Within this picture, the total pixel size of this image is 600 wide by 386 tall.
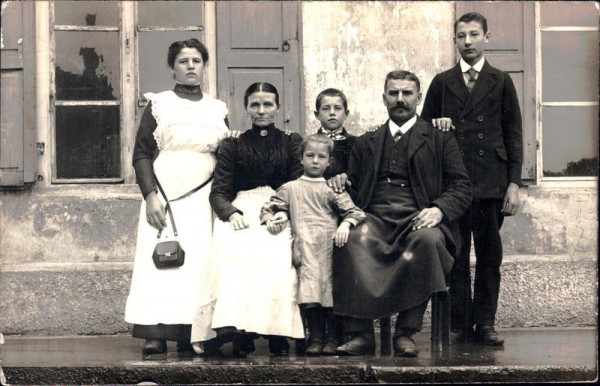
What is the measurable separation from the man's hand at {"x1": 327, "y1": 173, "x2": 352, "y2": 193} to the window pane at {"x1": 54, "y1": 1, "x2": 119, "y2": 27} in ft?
9.38

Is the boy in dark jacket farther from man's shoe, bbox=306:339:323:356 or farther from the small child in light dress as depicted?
man's shoe, bbox=306:339:323:356

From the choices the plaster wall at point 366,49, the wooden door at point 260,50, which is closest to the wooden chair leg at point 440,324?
the plaster wall at point 366,49

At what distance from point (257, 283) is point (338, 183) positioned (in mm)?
744

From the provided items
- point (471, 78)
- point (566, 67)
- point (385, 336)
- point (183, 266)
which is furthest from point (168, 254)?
point (566, 67)

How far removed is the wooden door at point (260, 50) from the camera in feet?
28.3

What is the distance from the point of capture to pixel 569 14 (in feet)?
29.2

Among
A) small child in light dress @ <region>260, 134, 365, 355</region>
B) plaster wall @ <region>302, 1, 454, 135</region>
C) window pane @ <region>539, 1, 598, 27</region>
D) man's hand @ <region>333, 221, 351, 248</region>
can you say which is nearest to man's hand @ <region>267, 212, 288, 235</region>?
small child in light dress @ <region>260, 134, 365, 355</region>

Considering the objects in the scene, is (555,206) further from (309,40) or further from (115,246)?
(115,246)

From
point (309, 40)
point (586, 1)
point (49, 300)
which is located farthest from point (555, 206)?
point (49, 300)

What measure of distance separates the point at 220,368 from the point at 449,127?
77.3 inches

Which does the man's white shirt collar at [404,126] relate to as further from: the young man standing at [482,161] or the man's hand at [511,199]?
the man's hand at [511,199]

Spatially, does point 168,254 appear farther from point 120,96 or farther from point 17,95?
point 17,95

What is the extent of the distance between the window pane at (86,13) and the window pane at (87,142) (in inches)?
25.5

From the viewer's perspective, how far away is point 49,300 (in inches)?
328
